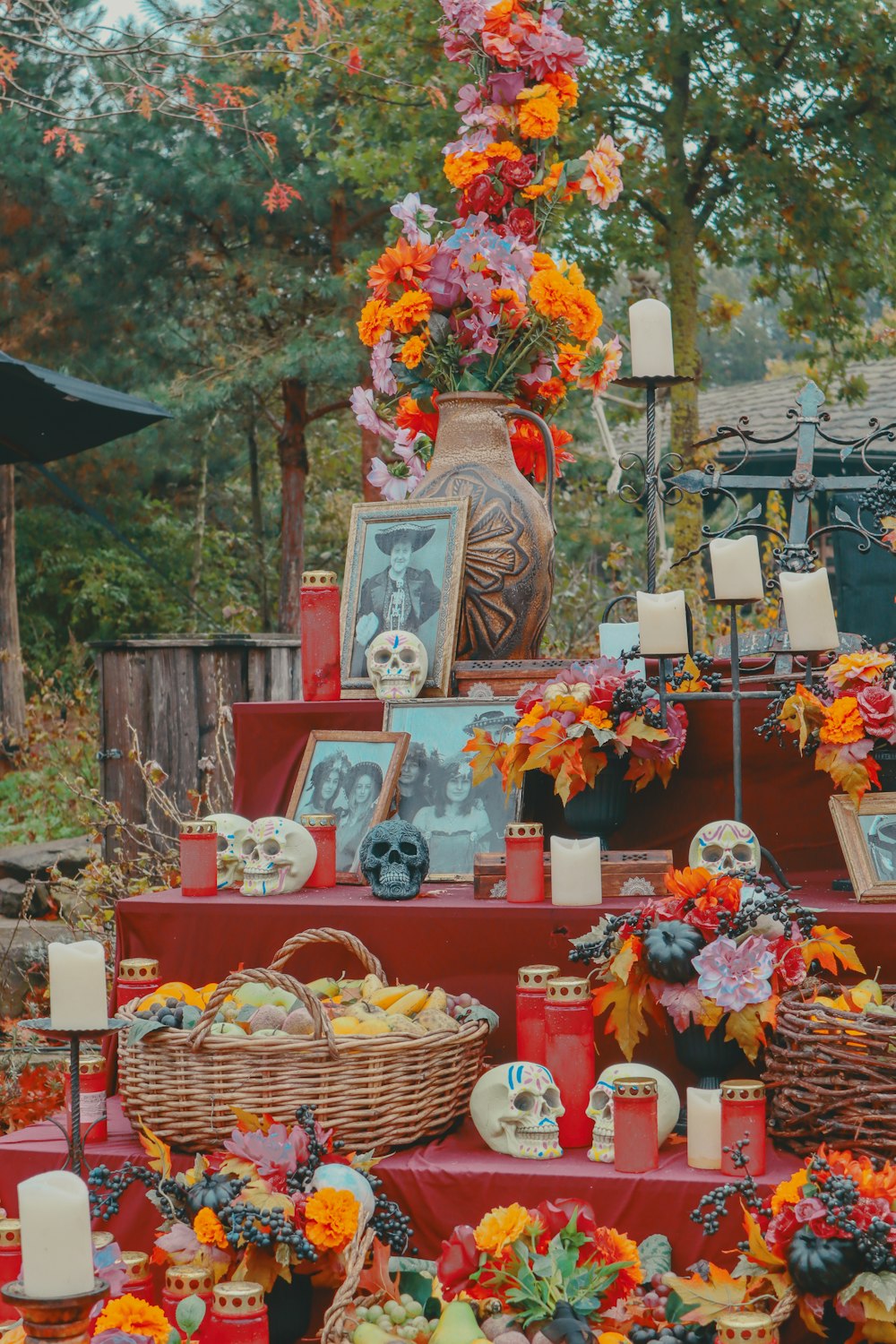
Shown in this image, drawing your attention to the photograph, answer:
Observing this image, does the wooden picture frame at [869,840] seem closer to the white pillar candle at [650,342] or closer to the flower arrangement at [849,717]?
the flower arrangement at [849,717]

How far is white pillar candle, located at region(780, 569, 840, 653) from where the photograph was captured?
3.16 metres

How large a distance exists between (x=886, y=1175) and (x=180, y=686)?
3946mm

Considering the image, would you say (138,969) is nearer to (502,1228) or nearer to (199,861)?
(199,861)

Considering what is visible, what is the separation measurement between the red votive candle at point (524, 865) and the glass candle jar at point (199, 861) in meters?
0.68

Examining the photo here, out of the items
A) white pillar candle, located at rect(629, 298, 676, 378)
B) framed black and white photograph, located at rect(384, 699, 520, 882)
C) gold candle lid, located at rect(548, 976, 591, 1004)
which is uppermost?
white pillar candle, located at rect(629, 298, 676, 378)

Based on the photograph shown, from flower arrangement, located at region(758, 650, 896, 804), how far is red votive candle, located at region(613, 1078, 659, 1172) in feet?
2.49

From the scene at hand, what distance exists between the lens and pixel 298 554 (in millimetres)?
12789

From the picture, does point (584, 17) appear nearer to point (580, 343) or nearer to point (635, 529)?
point (635, 529)

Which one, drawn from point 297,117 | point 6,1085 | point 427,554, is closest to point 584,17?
point 297,117

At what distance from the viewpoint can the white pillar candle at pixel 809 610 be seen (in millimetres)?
3164

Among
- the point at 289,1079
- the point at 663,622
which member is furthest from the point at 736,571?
the point at 289,1079

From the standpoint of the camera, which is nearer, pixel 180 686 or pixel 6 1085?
pixel 6 1085

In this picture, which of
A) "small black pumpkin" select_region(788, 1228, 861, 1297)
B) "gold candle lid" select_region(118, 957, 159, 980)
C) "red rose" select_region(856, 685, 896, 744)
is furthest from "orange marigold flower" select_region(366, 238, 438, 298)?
"small black pumpkin" select_region(788, 1228, 861, 1297)

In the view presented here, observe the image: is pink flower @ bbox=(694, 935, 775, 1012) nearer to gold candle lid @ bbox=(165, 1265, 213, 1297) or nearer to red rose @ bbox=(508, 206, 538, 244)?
gold candle lid @ bbox=(165, 1265, 213, 1297)
